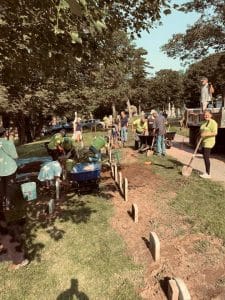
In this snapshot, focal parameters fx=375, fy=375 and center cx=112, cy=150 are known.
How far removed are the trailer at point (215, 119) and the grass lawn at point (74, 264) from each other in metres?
8.31

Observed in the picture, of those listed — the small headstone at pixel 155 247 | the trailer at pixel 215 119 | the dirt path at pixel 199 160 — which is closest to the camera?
the small headstone at pixel 155 247

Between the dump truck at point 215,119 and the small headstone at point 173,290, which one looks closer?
the small headstone at point 173,290

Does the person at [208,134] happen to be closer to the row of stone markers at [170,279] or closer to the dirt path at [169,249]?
the dirt path at [169,249]

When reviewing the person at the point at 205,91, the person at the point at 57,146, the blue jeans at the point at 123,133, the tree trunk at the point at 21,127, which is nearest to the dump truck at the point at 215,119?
the person at the point at 205,91

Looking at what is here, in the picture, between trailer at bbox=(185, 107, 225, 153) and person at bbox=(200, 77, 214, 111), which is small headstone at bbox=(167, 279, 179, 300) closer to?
trailer at bbox=(185, 107, 225, 153)

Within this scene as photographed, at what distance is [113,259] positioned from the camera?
25.4ft

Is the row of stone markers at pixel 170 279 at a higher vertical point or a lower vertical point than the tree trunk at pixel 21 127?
higher

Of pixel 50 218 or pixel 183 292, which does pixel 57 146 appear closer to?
pixel 50 218

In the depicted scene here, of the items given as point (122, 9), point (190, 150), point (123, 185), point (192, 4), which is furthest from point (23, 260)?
point (192, 4)

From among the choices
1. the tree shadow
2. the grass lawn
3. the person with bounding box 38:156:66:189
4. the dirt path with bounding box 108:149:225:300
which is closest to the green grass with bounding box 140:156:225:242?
the dirt path with bounding box 108:149:225:300

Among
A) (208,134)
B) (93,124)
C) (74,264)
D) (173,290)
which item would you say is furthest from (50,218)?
(93,124)

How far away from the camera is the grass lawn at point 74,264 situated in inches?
268

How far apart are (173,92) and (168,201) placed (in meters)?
77.2

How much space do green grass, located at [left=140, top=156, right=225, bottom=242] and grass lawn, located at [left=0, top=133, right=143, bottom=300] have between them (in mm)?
1959
